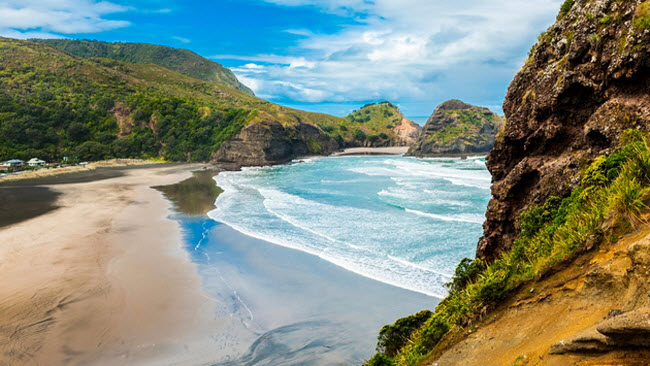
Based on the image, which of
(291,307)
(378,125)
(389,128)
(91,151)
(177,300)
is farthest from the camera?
(378,125)

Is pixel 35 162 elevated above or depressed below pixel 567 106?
below

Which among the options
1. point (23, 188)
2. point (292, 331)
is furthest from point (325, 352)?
point (23, 188)

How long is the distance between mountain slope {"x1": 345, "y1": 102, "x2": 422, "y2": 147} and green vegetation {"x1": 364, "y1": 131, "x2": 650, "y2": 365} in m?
142

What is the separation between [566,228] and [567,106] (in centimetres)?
474

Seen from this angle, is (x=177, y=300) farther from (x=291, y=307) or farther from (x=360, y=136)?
(x=360, y=136)

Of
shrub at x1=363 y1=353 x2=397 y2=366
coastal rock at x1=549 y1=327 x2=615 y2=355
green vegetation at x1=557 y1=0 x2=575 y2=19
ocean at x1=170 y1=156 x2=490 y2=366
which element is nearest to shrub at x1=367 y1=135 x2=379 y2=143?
ocean at x1=170 y1=156 x2=490 y2=366

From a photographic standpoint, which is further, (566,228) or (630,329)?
(566,228)

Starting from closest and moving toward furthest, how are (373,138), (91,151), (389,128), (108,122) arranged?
(91,151) → (108,122) → (373,138) → (389,128)

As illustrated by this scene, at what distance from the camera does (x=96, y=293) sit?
16188mm

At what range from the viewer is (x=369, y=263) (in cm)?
1945

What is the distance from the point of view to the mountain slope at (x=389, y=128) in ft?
497

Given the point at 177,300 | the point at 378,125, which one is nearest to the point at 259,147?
the point at 177,300

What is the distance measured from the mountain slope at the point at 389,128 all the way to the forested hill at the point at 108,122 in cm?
4112

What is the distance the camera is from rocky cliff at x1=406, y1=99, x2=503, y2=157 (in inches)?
4380
